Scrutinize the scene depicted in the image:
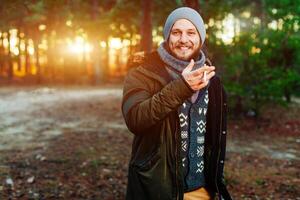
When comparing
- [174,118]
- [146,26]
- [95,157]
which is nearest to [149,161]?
[174,118]

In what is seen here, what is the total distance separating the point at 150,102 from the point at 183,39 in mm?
547

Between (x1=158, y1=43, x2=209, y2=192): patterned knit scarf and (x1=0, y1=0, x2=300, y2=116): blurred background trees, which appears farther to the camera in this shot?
(x1=0, y1=0, x2=300, y2=116): blurred background trees

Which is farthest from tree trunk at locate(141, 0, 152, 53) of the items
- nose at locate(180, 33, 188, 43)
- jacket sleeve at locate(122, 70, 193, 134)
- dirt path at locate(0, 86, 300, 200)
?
jacket sleeve at locate(122, 70, 193, 134)

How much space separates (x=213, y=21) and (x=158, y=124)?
20.4m

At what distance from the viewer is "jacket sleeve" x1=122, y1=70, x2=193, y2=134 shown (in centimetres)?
244

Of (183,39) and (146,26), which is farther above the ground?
(146,26)

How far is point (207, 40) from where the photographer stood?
10.6 m

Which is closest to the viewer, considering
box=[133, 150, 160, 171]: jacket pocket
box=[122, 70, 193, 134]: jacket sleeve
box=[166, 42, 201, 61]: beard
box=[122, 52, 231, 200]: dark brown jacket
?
box=[122, 70, 193, 134]: jacket sleeve

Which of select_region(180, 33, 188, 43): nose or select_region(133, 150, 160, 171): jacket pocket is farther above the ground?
select_region(180, 33, 188, 43): nose

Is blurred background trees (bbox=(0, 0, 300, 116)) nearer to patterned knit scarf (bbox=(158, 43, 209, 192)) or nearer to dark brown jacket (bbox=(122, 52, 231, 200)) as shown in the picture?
patterned knit scarf (bbox=(158, 43, 209, 192))

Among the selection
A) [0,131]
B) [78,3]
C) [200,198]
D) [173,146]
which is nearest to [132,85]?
[173,146]

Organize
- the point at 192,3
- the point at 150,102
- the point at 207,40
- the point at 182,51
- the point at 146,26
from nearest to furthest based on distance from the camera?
the point at 150,102
the point at 182,51
the point at 192,3
the point at 207,40
the point at 146,26

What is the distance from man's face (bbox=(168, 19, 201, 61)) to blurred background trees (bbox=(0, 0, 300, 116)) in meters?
3.63

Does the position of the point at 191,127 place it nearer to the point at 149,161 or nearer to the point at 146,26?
the point at 149,161
